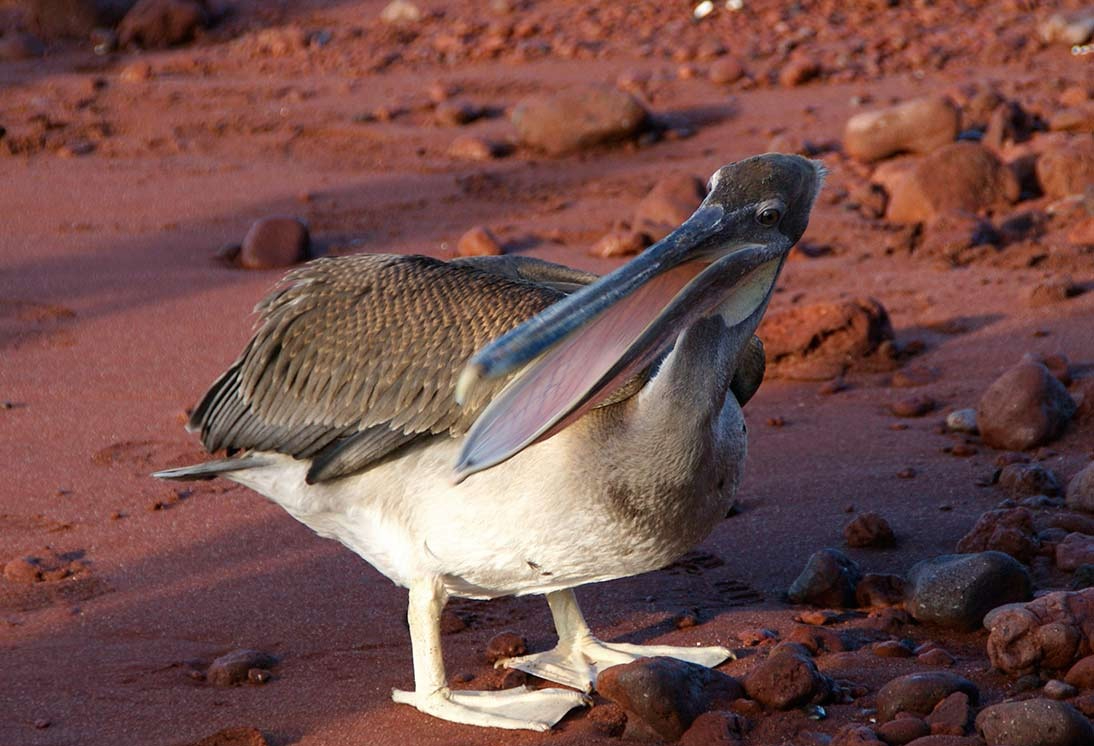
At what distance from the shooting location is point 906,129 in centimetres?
911

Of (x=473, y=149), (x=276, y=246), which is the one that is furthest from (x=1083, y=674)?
(x=473, y=149)

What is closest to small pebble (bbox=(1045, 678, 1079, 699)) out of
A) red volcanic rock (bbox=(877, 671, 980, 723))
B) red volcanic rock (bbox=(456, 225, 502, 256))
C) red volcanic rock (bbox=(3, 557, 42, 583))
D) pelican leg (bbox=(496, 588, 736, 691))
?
red volcanic rock (bbox=(877, 671, 980, 723))

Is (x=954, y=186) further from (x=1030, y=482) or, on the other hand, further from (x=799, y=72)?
(x=1030, y=482)

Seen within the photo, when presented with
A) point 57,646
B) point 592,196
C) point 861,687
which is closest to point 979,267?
point 592,196

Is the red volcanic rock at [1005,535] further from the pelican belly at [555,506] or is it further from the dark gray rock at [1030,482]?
the pelican belly at [555,506]

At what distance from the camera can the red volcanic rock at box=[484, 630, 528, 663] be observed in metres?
4.37

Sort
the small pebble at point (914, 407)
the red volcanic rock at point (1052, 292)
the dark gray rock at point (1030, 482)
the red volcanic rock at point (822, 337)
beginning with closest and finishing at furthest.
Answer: the dark gray rock at point (1030, 482) < the small pebble at point (914, 407) < the red volcanic rock at point (822, 337) < the red volcanic rock at point (1052, 292)

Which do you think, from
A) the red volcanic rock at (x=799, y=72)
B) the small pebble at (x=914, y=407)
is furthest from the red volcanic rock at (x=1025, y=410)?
the red volcanic rock at (x=799, y=72)

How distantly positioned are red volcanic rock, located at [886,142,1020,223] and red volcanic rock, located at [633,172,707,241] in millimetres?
1110

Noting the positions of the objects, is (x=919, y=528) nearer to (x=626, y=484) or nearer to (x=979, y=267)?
(x=626, y=484)

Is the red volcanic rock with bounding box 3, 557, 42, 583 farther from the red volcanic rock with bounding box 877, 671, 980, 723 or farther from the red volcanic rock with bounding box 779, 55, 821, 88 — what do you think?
the red volcanic rock with bounding box 779, 55, 821, 88

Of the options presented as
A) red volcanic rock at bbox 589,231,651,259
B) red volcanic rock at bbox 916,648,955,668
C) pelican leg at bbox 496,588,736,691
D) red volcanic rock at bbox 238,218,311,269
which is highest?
red volcanic rock at bbox 238,218,311,269

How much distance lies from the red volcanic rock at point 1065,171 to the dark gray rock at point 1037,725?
5.46 meters

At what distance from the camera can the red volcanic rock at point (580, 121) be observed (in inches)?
389
